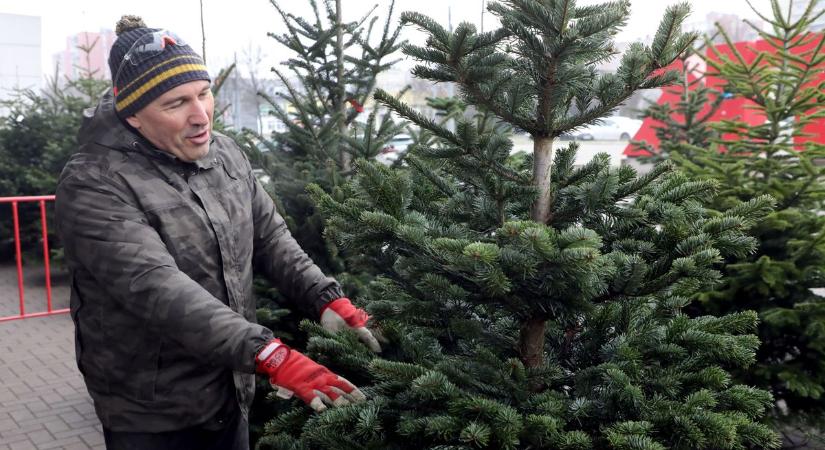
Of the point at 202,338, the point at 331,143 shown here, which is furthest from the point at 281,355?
the point at 331,143

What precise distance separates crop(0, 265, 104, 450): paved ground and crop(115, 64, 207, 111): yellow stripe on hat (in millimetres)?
3119

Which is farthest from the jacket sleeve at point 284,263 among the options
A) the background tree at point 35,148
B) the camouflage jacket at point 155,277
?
the background tree at point 35,148

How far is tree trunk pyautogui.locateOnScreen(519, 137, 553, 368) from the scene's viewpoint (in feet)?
7.11

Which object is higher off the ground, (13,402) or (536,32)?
(536,32)

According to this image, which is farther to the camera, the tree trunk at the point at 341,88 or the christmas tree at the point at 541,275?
the tree trunk at the point at 341,88

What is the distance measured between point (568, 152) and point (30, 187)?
975cm

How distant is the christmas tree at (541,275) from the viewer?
1840 millimetres

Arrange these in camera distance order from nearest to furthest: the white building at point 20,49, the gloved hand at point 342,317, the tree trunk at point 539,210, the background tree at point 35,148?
1. the tree trunk at point 539,210
2. the gloved hand at point 342,317
3. the background tree at point 35,148
4. the white building at point 20,49

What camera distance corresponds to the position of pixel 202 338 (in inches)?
81.2

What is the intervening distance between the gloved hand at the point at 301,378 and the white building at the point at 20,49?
102ft

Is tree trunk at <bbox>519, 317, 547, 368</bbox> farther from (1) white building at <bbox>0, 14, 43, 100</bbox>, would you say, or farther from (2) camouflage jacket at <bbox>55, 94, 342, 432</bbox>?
(1) white building at <bbox>0, 14, 43, 100</bbox>

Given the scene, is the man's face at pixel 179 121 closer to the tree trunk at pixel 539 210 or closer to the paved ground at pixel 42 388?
the tree trunk at pixel 539 210

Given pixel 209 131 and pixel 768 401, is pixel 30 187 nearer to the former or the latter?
pixel 209 131

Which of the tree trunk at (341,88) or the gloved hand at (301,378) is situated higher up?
the tree trunk at (341,88)
